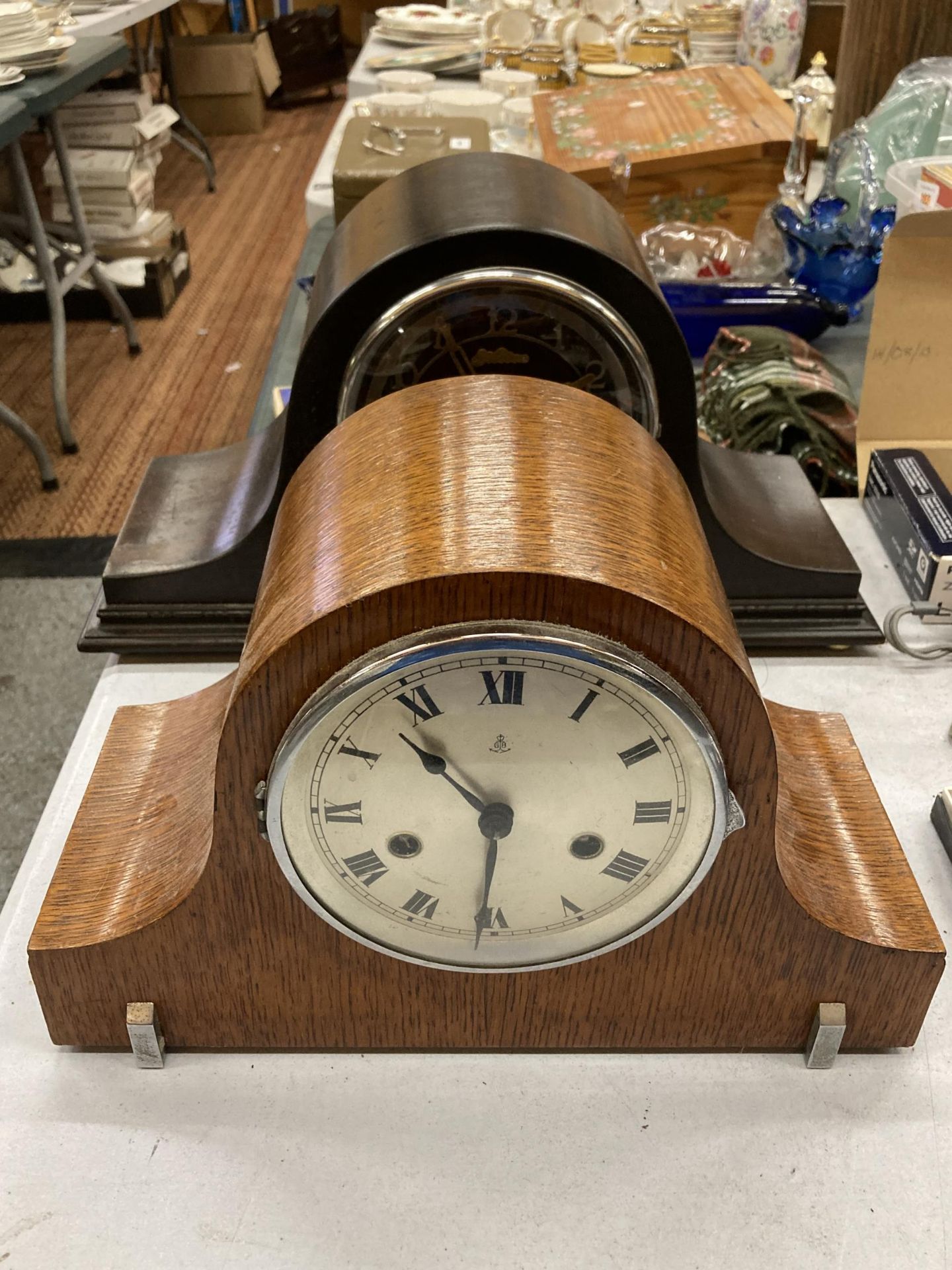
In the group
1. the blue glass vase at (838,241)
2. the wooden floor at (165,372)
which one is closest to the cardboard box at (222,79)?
the wooden floor at (165,372)

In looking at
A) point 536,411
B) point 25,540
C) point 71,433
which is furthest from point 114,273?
point 536,411

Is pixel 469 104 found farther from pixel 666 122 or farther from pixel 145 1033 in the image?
pixel 145 1033

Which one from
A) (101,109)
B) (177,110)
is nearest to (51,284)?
(101,109)

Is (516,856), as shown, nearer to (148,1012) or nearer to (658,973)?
(658,973)

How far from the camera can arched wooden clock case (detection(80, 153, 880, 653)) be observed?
2.82 ft

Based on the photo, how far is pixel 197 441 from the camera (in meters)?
2.35

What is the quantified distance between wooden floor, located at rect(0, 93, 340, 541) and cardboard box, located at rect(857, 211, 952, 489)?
1.33 metres

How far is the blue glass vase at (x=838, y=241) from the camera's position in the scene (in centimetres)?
151

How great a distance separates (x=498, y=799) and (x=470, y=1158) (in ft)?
0.71

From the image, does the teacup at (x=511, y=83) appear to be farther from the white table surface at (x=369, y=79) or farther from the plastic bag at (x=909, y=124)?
the plastic bag at (x=909, y=124)

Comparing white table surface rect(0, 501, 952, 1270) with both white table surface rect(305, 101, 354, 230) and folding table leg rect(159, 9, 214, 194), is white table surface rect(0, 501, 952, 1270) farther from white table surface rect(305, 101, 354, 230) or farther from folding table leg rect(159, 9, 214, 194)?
folding table leg rect(159, 9, 214, 194)

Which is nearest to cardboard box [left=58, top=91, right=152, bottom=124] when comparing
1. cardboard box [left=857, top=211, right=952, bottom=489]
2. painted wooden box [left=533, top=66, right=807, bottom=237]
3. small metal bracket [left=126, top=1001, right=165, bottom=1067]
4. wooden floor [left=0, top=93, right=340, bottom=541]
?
wooden floor [left=0, top=93, right=340, bottom=541]

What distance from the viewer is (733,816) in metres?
0.58

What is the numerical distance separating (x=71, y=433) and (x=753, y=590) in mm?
1678
